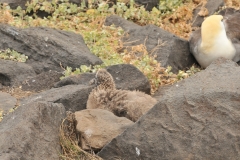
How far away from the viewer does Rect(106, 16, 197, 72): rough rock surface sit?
35.9 ft

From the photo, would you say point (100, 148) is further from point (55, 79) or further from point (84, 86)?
point (55, 79)

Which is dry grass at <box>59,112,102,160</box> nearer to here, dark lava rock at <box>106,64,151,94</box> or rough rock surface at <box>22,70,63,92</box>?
dark lava rock at <box>106,64,151,94</box>

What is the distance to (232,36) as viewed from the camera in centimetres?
1108

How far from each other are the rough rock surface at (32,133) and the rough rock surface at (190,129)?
0.68 metres

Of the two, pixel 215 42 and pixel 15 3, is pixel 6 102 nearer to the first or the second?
pixel 215 42

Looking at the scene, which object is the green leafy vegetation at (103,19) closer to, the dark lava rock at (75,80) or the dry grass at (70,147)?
the dark lava rock at (75,80)

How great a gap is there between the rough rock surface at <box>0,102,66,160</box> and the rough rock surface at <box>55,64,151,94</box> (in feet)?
6.81

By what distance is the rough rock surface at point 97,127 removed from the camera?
277 inches

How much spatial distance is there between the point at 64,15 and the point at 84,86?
15.0ft

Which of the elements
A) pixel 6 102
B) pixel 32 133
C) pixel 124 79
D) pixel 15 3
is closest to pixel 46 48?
pixel 124 79

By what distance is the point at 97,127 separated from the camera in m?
7.12

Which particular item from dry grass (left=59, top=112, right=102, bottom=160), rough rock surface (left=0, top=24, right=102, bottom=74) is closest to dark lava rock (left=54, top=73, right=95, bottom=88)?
rough rock surface (left=0, top=24, right=102, bottom=74)

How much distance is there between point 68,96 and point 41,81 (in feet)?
4.94

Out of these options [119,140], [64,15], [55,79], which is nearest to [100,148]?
[119,140]
